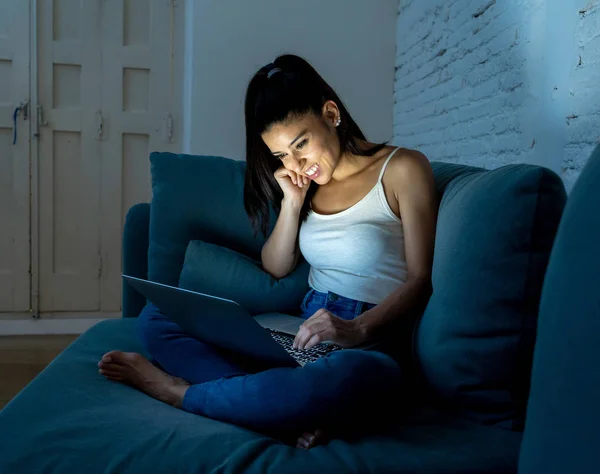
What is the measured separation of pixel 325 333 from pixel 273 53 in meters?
2.55

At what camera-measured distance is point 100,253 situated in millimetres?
3613

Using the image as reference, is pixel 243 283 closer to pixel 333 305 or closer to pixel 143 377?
pixel 333 305

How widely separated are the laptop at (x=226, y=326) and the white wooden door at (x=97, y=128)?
2.44 metres

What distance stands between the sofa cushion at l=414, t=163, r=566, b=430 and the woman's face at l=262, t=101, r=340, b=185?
1.77ft

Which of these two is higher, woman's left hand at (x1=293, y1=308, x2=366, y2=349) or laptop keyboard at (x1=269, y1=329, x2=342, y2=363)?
woman's left hand at (x1=293, y1=308, x2=366, y2=349)

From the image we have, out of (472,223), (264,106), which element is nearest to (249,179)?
(264,106)

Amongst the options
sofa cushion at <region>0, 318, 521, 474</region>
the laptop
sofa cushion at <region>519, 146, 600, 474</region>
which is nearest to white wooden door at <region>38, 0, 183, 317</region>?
the laptop

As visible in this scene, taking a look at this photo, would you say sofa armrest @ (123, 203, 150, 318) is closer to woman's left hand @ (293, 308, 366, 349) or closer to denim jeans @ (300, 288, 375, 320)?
denim jeans @ (300, 288, 375, 320)

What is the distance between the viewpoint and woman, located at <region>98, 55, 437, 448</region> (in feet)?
3.35

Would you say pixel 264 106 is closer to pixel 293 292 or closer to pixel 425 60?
pixel 293 292

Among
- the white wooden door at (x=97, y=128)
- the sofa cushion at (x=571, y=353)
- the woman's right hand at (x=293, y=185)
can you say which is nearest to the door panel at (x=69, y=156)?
the white wooden door at (x=97, y=128)

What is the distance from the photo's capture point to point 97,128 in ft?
11.6

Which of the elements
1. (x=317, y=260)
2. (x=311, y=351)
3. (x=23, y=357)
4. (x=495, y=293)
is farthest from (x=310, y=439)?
(x=23, y=357)

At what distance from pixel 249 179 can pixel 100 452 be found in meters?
1.03
